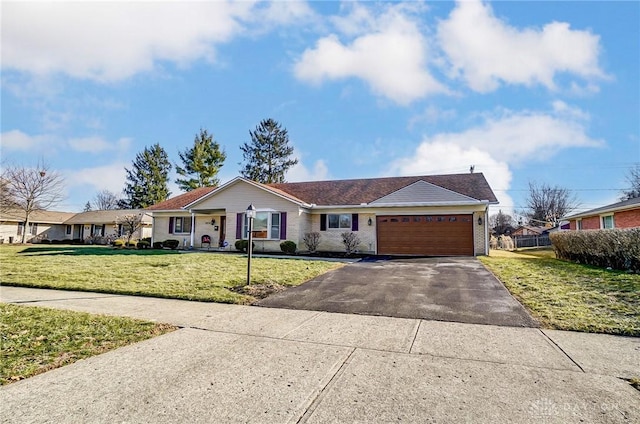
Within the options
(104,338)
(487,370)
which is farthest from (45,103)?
(487,370)

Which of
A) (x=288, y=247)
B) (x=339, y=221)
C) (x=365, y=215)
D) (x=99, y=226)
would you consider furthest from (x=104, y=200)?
(x=365, y=215)

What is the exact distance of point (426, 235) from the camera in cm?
1838

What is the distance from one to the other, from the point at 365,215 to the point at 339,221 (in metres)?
1.63

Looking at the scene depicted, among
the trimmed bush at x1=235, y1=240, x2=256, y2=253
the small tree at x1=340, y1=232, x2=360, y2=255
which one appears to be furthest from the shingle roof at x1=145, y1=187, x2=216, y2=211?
the small tree at x1=340, y1=232, x2=360, y2=255

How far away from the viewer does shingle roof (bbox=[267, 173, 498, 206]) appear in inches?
778

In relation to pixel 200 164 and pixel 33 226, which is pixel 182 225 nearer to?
pixel 200 164

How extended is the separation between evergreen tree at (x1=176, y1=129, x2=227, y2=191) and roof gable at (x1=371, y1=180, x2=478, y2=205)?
92.7 ft

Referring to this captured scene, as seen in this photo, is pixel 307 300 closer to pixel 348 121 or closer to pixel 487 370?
pixel 487 370

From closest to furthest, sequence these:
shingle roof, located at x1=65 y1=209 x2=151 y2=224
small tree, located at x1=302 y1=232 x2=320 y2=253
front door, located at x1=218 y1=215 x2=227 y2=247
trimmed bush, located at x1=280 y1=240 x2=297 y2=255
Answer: trimmed bush, located at x1=280 y1=240 x2=297 y2=255, small tree, located at x1=302 y1=232 x2=320 y2=253, front door, located at x1=218 y1=215 x2=227 y2=247, shingle roof, located at x1=65 y1=209 x2=151 y2=224

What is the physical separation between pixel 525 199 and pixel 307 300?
182ft

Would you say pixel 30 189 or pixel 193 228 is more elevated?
pixel 30 189

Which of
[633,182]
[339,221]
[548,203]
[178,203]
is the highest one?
[633,182]

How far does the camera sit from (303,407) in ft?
9.48

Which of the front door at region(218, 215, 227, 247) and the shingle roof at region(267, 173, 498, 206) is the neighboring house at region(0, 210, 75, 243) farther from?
the shingle roof at region(267, 173, 498, 206)
